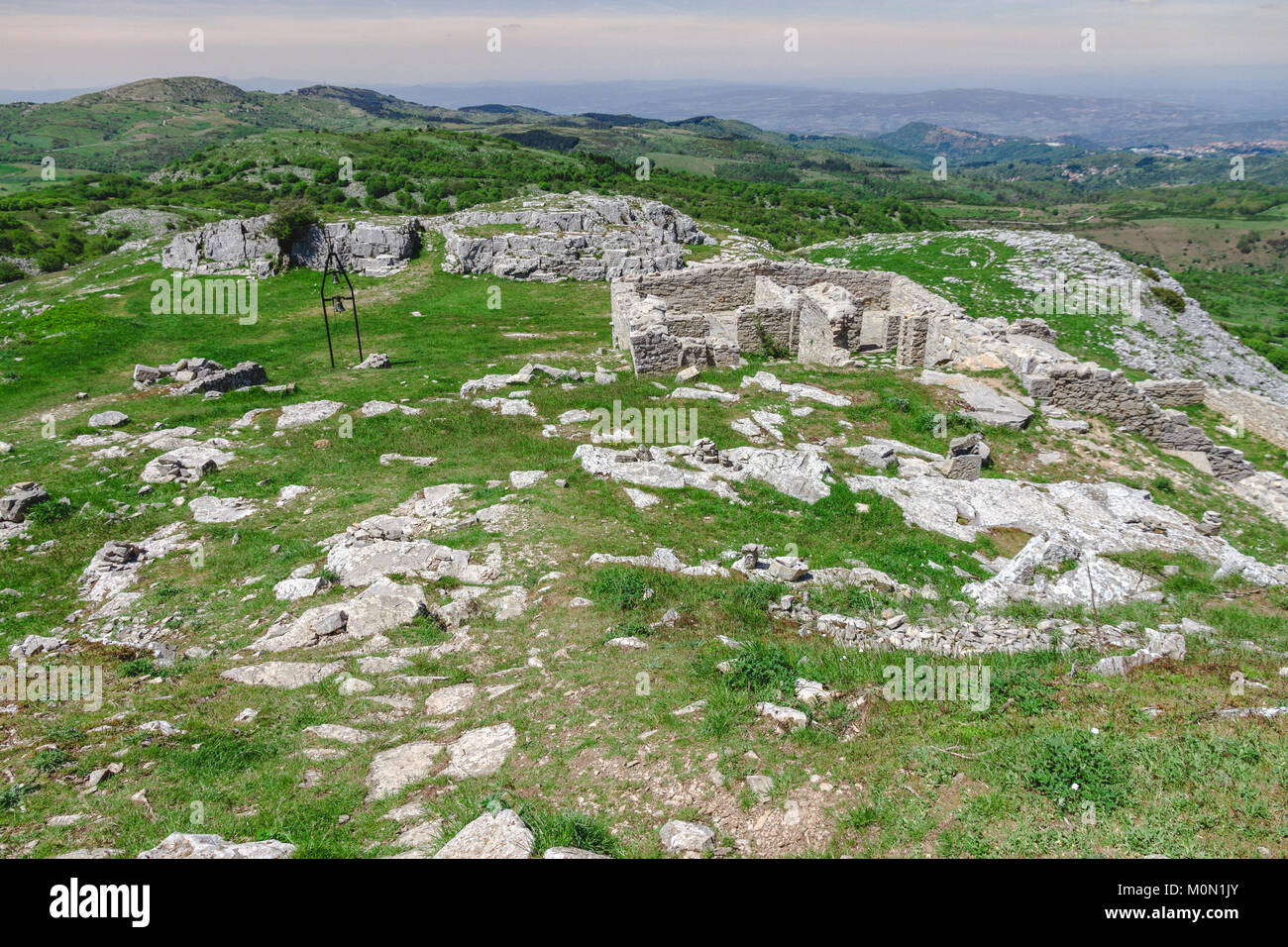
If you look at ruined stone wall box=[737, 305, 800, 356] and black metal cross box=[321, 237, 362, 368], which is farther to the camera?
ruined stone wall box=[737, 305, 800, 356]

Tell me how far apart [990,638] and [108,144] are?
→ 23192cm

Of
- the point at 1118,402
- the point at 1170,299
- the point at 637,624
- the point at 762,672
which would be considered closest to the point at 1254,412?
the point at 1118,402

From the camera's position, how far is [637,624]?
9.48m

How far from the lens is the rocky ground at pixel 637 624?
5859 millimetres

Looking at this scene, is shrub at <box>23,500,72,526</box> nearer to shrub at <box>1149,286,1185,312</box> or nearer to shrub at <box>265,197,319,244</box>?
shrub at <box>265,197,319,244</box>

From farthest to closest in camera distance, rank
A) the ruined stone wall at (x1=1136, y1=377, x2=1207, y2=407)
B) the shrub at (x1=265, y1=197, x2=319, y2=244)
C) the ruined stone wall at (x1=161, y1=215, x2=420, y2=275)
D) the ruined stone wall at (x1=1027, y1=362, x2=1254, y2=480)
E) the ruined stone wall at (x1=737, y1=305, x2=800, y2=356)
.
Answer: the shrub at (x1=265, y1=197, x2=319, y2=244)
the ruined stone wall at (x1=161, y1=215, x2=420, y2=275)
the ruined stone wall at (x1=737, y1=305, x2=800, y2=356)
the ruined stone wall at (x1=1136, y1=377, x2=1207, y2=407)
the ruined stone wall at (x1=1027, y1=362, x2=1254, y2=480)

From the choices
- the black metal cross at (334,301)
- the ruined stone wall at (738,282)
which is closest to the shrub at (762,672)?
the black metal cross at (334,301)

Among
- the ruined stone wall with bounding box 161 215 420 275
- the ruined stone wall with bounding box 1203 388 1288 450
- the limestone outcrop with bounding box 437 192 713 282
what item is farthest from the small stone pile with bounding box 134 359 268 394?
the ruined stone wall with bounding box 1203 388 1288 450

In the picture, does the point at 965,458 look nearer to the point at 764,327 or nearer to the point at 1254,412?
the point at 764,327

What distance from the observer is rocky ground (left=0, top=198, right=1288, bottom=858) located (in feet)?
19.2

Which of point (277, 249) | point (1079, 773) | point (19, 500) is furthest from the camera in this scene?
point (277, 249)

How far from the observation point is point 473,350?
2811cm
